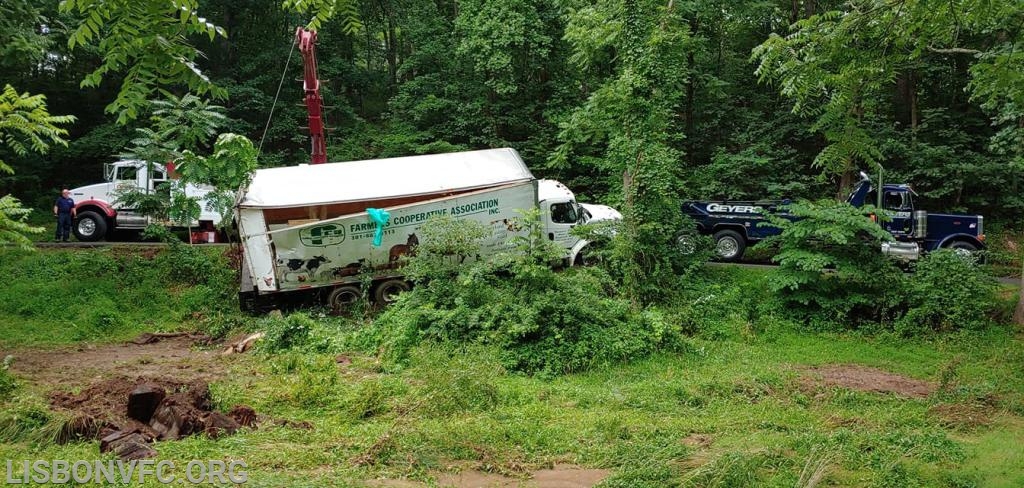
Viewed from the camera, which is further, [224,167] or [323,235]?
[224,167]

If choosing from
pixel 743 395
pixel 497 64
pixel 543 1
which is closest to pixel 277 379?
pixel 743 395

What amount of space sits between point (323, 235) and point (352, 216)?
2.52 ft

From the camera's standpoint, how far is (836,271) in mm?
15398

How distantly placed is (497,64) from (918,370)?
51.9ft

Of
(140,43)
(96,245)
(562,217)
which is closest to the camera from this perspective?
(140,43)

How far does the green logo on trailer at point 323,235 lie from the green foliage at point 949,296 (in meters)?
12.1

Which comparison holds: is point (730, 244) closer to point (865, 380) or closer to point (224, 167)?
point (865, 380)

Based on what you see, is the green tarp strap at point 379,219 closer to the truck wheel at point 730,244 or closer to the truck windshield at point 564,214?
the truck windshield at point 564,214

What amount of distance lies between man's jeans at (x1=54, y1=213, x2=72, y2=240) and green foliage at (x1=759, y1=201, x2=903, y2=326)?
784 inches

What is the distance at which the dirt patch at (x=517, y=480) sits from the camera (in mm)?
6188

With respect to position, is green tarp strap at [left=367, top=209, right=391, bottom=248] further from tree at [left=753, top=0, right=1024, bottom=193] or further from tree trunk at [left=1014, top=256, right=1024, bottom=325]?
tree trunk at [left=1014, top=256, right=1024, bottom=325]

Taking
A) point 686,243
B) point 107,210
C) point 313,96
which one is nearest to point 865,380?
point 686,243

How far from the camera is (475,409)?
897 cm

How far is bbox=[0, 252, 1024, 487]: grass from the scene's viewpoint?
648 centimetres
